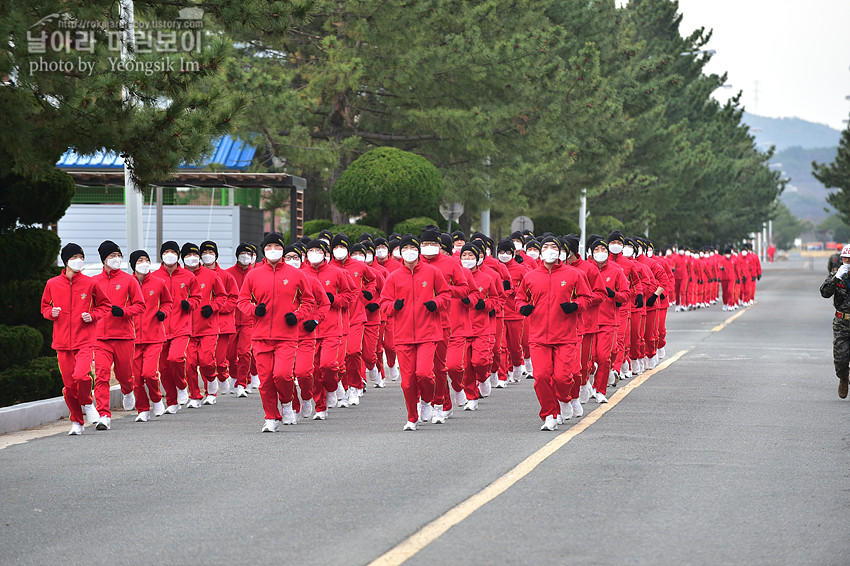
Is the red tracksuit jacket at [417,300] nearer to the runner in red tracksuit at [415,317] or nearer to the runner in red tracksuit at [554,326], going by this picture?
the runner in red tracksuit at [415,317]

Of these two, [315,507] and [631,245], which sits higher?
[631,245]

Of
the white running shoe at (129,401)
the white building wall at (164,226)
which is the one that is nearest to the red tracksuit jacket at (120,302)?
the white running shoe at (129,401)

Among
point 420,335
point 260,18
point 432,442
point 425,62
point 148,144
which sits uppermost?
point 425,62

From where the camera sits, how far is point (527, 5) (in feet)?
121

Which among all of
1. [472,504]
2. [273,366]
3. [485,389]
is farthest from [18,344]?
[472,504]

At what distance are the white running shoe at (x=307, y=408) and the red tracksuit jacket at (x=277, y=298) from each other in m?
1.17

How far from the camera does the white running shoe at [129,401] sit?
570 inches

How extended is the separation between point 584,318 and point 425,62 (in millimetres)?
20422

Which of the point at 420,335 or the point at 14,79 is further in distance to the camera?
the point at 14,79

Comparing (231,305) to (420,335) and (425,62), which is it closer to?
(420,335)

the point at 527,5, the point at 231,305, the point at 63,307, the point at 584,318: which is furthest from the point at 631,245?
the point at 527,5

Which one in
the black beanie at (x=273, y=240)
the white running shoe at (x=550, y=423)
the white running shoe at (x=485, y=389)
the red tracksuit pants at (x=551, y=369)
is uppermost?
the black beanie at (x=273, y=240)

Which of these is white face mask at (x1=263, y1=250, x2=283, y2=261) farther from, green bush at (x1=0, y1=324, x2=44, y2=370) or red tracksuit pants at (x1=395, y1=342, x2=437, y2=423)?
green bush at (x1=0, y1=324, x2=44, y2=370)

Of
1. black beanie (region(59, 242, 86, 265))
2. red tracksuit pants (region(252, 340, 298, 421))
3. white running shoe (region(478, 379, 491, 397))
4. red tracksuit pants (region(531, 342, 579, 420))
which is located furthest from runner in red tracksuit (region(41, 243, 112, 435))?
white running shoe (region(478, 379, 491, 397))
